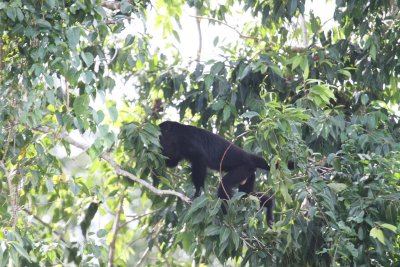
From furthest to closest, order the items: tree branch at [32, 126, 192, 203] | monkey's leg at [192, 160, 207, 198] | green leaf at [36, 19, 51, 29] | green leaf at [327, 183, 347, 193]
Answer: monkey's leg at [192, 160, 207, 198], tree branch at [32, 126, 192, 203], green leaf at [327, 183, 347, 193], green leaf at [36, 19, 51, 29]

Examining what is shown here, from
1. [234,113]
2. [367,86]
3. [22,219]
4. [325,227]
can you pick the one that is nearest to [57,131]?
[22,219]

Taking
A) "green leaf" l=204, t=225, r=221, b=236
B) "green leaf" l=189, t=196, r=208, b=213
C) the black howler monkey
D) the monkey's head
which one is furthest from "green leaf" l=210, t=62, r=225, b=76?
"green leaf" l=204, t=225, r=221, b=236

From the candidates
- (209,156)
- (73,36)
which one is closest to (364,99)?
→ (209,156)

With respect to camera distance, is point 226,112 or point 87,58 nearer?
point 87,58

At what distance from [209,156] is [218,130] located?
0.60m

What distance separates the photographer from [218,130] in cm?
812

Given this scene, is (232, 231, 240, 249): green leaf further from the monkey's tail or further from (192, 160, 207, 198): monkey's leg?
the monkey's tail

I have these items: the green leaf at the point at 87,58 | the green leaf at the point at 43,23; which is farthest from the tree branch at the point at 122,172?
the green leaf at the point at 43,23

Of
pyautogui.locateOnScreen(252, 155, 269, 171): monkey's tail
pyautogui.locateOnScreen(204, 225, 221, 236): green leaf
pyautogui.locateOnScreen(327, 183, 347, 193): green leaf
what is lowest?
pyautogui.locateOnScreen(252, 155, 269, 171): monkey's tail

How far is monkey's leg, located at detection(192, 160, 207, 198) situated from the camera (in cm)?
735

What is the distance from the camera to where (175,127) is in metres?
7.91

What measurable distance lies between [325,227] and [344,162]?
1.66 ft

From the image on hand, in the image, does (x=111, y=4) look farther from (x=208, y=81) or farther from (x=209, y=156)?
(x=209, y=156)

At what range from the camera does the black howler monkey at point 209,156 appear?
739cm
